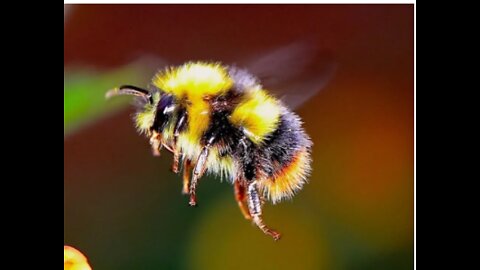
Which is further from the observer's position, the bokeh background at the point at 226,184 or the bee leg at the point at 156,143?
the bokeh background at the point at 226,184

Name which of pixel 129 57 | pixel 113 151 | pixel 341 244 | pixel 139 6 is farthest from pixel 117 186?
pixel 341 244

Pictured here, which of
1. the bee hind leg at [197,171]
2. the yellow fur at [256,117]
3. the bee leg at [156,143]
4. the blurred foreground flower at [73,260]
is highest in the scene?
the yellow fur at [256,117]

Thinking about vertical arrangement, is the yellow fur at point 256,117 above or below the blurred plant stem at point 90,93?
below

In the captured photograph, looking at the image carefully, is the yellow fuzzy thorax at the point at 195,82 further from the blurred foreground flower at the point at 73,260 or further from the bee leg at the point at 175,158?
the blurred foreground flower at the point at 73,260

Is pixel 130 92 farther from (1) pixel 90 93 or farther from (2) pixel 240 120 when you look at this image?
(2) pixel 240 120

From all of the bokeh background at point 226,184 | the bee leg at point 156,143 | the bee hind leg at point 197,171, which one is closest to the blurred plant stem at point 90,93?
the bokeh background at point 226,184
